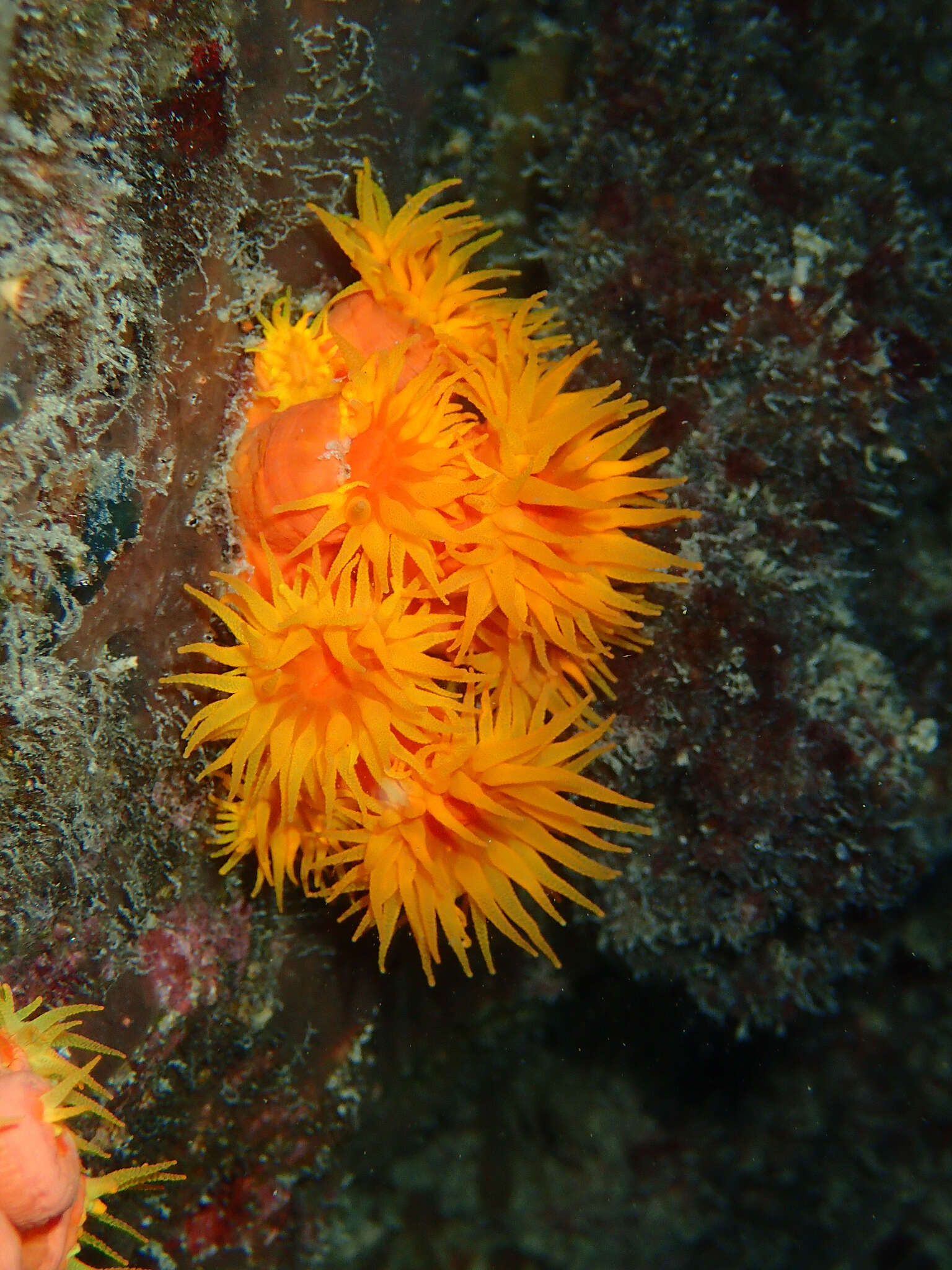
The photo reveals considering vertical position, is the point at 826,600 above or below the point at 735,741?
above

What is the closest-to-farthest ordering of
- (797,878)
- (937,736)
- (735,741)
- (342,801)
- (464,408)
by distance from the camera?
(342,801) → (464,408) → (735,741) → (797,878) → (937,736)

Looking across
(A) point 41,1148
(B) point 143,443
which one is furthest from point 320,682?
(A) point 41,1148

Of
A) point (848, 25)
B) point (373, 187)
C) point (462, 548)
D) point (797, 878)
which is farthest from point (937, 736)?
point (373, 187)

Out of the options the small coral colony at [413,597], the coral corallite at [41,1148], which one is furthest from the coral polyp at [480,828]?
the coral corallite at [41,1148]

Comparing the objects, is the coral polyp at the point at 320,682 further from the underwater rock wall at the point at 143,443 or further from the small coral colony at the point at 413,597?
the underwater rock wall at the point at 143,443

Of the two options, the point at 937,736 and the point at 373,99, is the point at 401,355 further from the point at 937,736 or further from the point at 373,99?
the point at 937,736

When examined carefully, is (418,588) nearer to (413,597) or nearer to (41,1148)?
(413,597)

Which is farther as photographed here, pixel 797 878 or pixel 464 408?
pixel 797 878
